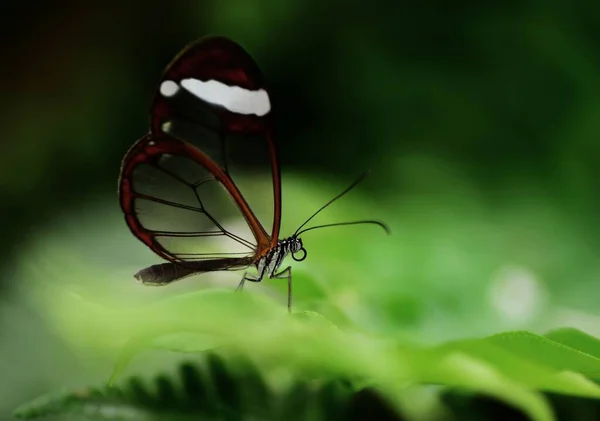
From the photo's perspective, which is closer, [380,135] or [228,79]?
[228,79]

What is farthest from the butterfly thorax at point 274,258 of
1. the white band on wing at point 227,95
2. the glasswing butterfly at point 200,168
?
the white band on wing at point 227,95

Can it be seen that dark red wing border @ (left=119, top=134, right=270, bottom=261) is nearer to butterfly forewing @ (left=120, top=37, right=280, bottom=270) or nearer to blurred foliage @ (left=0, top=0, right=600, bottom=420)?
butterfly forewing @ (left=120, top=37, right=280, bottom=270)

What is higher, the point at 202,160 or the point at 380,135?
the point at 380,135

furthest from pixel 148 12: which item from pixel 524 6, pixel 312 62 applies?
pixel 524 6

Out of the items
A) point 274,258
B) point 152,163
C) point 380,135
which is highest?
point 380,135

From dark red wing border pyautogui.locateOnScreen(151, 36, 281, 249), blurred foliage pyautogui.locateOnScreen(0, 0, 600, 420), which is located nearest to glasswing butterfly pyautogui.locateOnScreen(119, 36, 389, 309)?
dark red wing border pyautogui.locateOnScreen(151, 36, 281, 249)

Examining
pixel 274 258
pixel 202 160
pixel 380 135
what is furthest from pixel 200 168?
pixel 380 135

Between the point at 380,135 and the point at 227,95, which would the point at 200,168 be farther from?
the point at 380,135

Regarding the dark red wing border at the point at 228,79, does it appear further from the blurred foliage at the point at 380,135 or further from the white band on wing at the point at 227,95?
the blurred foliage at the point at 380,135
